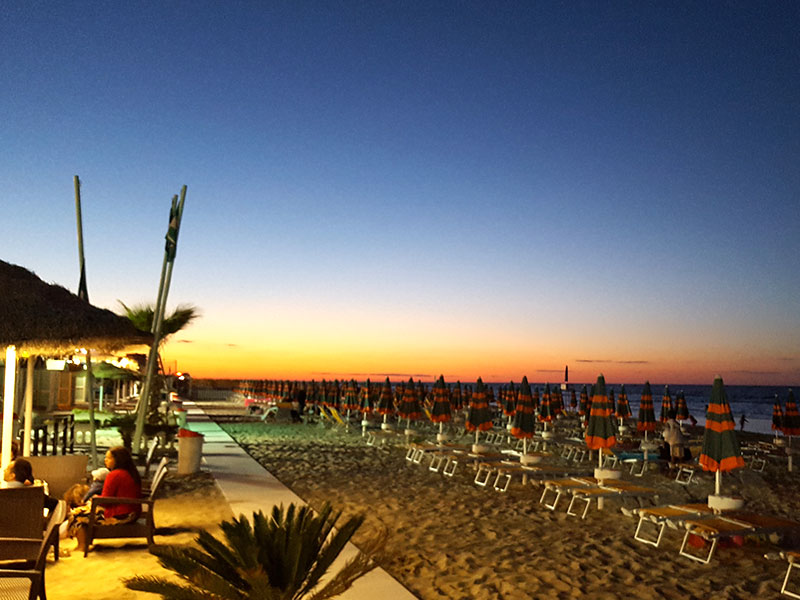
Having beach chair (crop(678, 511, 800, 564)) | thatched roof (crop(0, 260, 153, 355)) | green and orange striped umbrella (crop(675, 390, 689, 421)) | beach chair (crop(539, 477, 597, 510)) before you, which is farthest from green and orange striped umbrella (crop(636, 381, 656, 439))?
thatched roof (crop(0, 260, 153, 355))

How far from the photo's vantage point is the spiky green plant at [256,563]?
3176mm

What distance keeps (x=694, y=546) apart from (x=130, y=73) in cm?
1189

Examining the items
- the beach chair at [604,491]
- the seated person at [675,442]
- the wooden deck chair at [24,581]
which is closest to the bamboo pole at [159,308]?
the beach chair at [604,491]

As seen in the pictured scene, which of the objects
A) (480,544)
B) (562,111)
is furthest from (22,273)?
(562,111)

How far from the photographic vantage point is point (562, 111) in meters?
15.3

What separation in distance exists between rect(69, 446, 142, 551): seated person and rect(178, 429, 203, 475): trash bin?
15.0 ft

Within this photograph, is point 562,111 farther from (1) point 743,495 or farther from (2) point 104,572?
(2) point 104,572

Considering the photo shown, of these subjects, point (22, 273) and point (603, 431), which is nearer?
point (22, 273)

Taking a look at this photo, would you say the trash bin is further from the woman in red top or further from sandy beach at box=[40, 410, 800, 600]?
the woman in red top

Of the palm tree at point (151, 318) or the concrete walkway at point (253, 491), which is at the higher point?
the palm tree at point (151, 318)

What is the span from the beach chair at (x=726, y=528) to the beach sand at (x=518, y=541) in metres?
0.16

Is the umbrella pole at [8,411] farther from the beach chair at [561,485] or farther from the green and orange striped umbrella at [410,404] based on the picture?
the green and orange striped umbrella at [410,404]

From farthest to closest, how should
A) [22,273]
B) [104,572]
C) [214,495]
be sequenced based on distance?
[214,495] < [22,273] < [104,572]

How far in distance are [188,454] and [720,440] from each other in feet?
26.1
